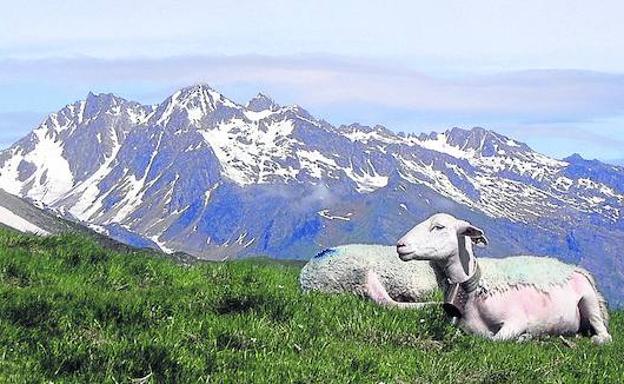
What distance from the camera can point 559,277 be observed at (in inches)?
598

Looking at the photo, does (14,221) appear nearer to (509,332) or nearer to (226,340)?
(509,332)

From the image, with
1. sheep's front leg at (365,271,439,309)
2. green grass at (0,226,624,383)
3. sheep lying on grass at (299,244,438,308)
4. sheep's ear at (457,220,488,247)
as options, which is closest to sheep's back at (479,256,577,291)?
sheep's ear at (457,220,488,247)

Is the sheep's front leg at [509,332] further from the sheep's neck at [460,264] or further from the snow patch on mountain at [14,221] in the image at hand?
the snow patch on mountain at [14,221]

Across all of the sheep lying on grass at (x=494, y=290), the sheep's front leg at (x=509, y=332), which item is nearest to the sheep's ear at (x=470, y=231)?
the sheep lying on grass at (x=494, y=290)

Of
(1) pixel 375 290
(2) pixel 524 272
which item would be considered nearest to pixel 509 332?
(2) pixel 524 272

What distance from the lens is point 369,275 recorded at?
16766mm

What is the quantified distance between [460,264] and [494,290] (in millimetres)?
679

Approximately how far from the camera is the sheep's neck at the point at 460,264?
46.7ft

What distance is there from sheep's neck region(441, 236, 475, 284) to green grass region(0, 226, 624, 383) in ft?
4.03

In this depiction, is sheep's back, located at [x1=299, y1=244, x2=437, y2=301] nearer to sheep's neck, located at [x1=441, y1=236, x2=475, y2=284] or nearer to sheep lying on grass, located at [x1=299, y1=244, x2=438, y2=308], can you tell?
sheep lying on grass, located at [x1=299, y1=244, x2=438, y2=308]

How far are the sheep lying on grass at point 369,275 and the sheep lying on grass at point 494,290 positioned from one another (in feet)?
7.37

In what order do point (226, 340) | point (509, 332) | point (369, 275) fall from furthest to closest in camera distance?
point (369, 275) < point (509, 332) < point (226, 340)

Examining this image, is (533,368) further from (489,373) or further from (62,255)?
(62,255)

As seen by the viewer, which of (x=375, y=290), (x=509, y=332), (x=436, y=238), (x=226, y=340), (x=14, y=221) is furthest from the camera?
(x=14, y=221)
